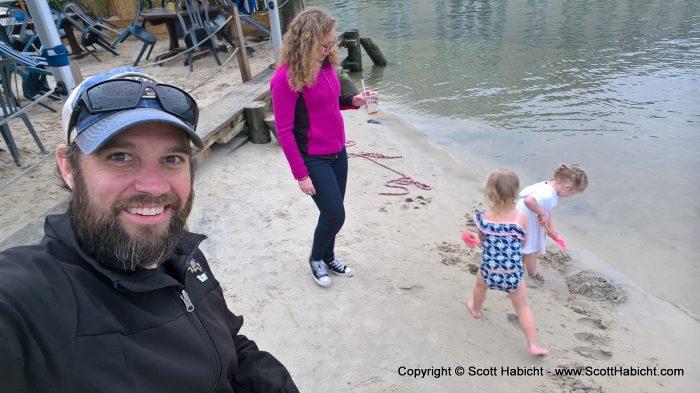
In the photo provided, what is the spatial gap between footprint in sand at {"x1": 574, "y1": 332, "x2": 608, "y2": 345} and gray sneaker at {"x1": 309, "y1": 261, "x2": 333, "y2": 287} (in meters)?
1.90

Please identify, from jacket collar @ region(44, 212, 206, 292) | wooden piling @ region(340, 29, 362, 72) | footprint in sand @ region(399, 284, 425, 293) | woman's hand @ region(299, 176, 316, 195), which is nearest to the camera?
jacket collar @ region(44, 212, 206, 292)

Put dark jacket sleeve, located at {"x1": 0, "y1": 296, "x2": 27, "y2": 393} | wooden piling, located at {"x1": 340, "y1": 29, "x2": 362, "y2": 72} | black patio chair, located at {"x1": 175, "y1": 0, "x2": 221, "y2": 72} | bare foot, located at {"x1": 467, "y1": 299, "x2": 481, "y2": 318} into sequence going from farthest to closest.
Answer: wooden piling, located at {"x1": 340, "y1": 29, "x2": 362, "y2": 72} → black patio chair, located at {"x1": 175, "y1": 0, "x2": 221, "y2": 72} → bare foot, located at {"x1": 467, "y1": 299, "x2": 481, "y2": 318} → dark jacket sleeve, located at {"x1": 0, "y1": 296, "x2": 27, "y2": 393}

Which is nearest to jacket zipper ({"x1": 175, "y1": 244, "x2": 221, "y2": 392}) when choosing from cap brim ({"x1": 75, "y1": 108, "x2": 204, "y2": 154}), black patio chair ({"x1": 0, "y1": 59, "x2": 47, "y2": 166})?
cap brim ({"x1": 75, "y1": 108, "x2": 204, "y2": 154})

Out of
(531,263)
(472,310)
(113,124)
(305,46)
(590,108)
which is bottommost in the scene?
(590,108)

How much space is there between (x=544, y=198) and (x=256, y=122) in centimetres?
412

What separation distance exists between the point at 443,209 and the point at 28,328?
4.74 metres

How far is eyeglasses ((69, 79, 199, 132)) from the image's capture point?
1323 millimetres

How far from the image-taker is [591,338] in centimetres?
352

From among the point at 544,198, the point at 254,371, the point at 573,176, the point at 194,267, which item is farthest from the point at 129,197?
the point at 573,176

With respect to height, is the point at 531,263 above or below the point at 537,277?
above

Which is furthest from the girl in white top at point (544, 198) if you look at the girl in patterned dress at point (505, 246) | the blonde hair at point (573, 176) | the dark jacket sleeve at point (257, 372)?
the dark jacket sleeve at point (257, 372)

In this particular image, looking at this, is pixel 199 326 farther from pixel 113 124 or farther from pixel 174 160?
pixel 113 124

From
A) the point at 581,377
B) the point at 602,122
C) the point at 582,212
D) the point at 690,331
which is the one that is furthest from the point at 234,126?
the point at 602,122

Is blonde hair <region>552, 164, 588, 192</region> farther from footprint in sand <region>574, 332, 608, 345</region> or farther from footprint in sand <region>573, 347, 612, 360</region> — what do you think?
footprint in sand <region>573, 347, 612, 360</region>
